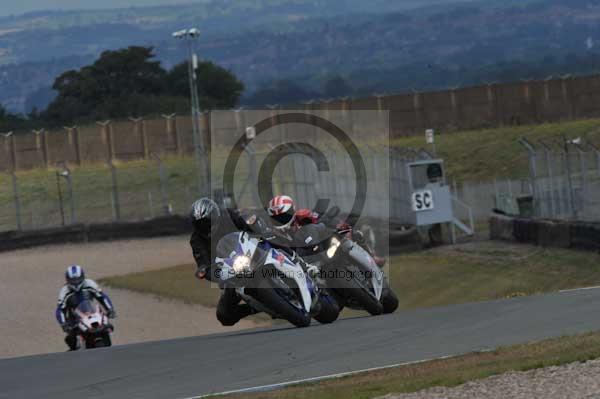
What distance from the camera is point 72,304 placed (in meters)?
15.8

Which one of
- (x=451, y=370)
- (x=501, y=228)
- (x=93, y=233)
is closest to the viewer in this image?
(x=451, y=370)

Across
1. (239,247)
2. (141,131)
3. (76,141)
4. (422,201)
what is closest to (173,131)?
(141,131)

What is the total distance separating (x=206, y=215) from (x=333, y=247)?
5.30 feet

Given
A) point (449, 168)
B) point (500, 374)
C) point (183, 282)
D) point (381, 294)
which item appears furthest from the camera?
point (449, 168)

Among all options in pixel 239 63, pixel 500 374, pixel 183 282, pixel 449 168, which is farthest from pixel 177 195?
pixel 239 63

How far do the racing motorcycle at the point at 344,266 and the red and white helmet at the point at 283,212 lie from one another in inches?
9.6

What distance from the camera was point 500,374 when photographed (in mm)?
8633

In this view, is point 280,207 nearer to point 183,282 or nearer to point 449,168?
point 183,282

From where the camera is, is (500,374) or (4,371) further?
(4,371)

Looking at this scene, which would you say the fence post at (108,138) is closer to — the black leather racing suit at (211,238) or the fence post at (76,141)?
the fence post at (76,141)

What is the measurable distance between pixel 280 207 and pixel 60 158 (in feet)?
151

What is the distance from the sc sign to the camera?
26.9 m

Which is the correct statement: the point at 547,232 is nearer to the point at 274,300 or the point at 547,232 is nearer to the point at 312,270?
the point at 312,270

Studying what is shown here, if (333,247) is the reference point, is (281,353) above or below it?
below
